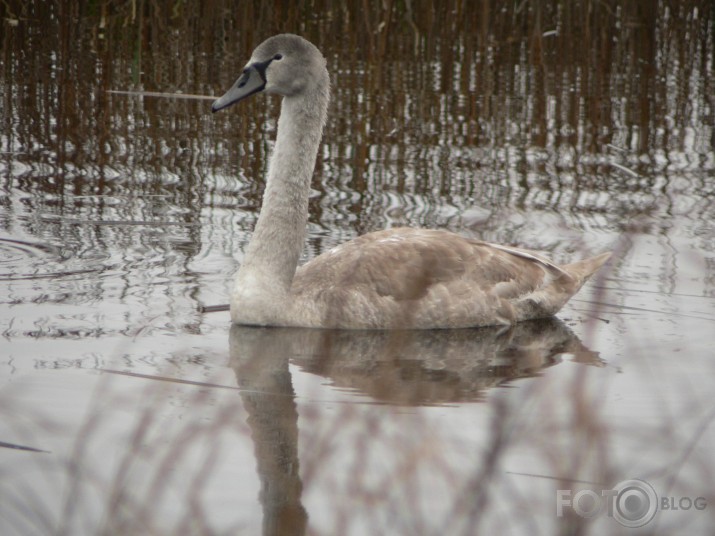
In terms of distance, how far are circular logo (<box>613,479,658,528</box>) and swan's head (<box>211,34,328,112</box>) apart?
3731 millimetres

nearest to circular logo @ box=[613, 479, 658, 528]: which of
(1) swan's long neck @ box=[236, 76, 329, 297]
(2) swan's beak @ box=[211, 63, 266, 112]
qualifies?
(1) swan's long neck @ box=[236, 76, 329, 297]

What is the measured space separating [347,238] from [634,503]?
4.77m

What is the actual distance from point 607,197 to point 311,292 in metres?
3.60

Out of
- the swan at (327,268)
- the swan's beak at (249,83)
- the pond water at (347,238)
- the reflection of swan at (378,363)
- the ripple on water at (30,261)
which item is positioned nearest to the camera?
the pond water at (347,238)

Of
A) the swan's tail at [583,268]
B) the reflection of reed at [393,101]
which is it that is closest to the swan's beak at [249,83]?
the reflection of reed at [393,101]

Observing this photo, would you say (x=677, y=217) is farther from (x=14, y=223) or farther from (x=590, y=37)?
(x=590, y=37)

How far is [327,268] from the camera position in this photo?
751 centimetres

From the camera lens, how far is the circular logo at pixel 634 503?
418cm

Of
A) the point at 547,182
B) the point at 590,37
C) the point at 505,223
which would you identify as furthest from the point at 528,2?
the point at 505,223

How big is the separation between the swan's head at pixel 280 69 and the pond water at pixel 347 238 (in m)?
1.25

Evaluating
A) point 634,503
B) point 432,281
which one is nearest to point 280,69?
point 432,281

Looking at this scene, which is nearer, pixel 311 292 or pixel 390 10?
pixel 311 292

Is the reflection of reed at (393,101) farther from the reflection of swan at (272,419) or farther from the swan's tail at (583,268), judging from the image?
the reflection of swan at (272,419)

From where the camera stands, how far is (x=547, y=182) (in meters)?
10.5
